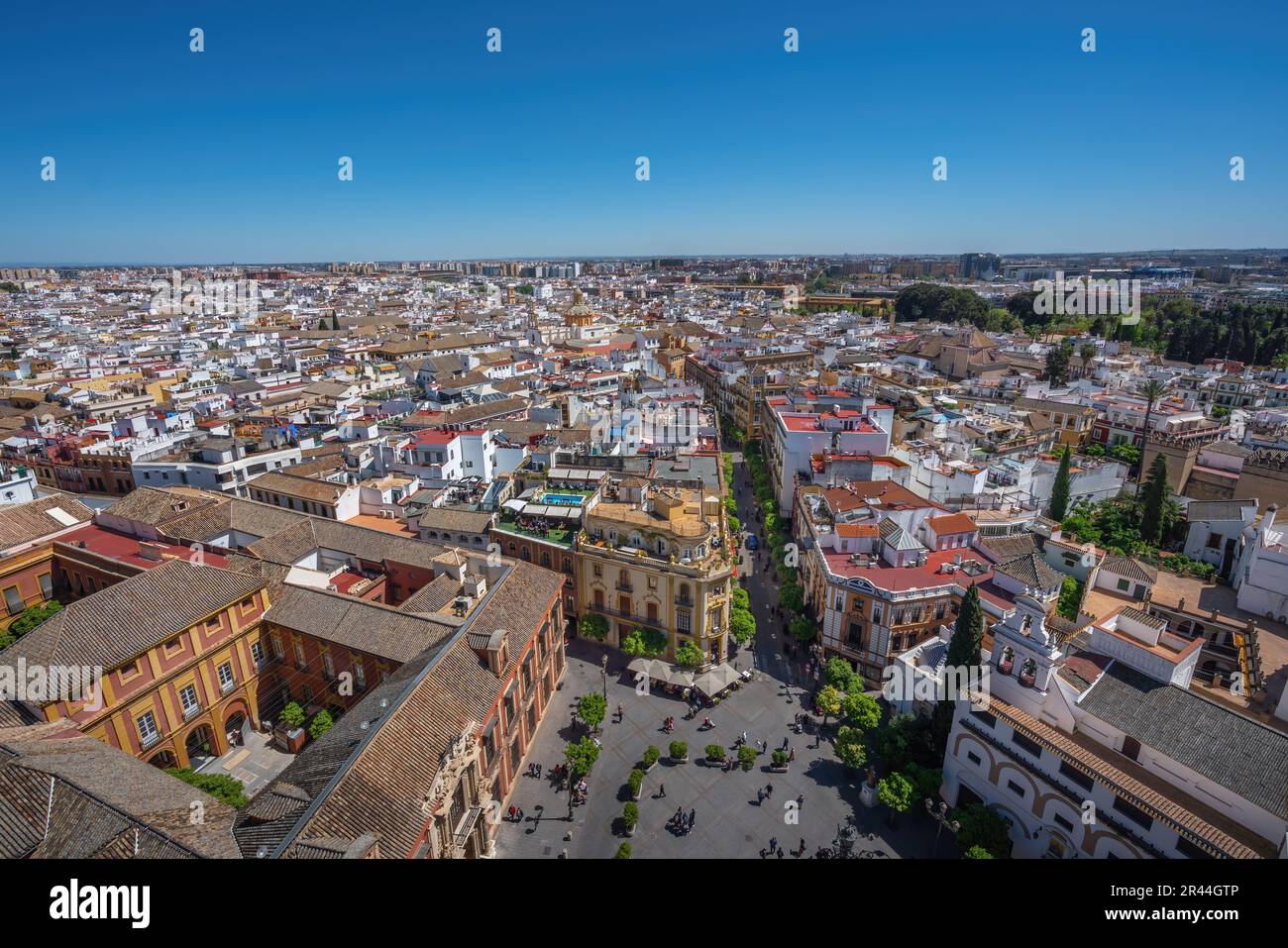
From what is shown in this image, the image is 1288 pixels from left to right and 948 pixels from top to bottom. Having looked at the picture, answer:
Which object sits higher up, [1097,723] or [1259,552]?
[1259,552]

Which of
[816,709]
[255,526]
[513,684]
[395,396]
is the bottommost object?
[816,709]

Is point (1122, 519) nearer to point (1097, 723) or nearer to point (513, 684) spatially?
point (1097, 723)

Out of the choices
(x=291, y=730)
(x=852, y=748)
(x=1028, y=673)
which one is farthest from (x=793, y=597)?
(x=291, y=730)

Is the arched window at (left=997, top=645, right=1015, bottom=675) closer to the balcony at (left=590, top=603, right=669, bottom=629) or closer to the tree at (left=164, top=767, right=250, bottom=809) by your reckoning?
the balcony at (left=590, top=603, right=669, bottom=629)

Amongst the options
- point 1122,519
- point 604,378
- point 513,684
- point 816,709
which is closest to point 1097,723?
point 816,709

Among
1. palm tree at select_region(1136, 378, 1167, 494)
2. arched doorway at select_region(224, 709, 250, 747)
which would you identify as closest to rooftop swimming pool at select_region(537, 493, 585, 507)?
arched doorway at select_region(224, 709, 250, 747)

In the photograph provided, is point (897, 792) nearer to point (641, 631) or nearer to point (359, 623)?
point (641, 631)

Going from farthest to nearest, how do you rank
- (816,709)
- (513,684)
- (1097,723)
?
(816,709), (513,684), (1097,723)

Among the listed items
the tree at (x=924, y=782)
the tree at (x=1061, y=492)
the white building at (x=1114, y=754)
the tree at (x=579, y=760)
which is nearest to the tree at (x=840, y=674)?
the tree at (x=924, y=782)

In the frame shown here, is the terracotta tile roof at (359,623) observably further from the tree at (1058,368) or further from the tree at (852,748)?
the tree at (1058,368)
